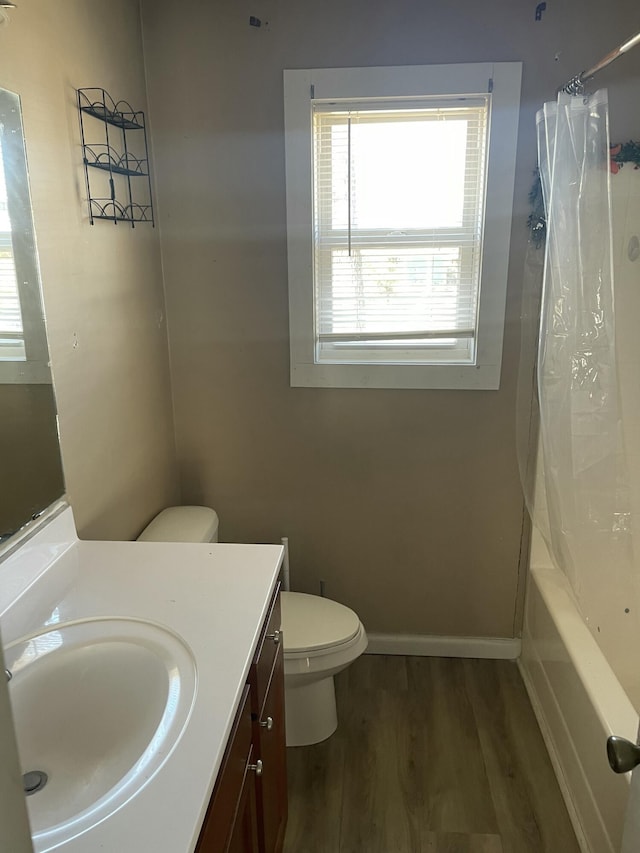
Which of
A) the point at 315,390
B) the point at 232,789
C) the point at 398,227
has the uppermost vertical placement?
the point at 398,227

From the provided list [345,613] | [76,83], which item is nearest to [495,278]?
[345,613]

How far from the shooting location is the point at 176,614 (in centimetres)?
129

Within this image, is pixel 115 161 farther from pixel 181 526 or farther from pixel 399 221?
pixel 181 526

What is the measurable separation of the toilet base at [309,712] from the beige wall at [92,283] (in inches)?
30.6

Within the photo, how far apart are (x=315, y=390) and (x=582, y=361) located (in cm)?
94

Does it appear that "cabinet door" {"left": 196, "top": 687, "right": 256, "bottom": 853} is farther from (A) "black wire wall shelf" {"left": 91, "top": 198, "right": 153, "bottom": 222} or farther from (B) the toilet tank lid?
(A) "black wire wall shelf" {"left": 91, "top": 198, "right": 153, "bottom": 222}

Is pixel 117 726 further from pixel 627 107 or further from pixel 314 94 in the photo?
pixel 627 107

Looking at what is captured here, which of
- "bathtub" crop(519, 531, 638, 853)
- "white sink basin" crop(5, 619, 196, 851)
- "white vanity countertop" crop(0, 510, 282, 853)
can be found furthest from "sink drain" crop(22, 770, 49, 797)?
"bathtub" crop(519, 531, 638, 853)

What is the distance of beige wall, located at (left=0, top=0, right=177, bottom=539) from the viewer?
56.7 inches

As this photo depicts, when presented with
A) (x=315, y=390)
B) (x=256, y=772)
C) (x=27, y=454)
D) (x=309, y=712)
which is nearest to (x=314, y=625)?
(x=309, y=712)

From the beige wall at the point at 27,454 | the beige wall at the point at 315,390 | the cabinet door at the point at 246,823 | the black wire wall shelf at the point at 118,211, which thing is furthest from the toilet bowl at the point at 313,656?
the black wire wall shelf at the point at 118,211

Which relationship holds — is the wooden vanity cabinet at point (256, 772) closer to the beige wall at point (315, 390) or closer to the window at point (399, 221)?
the beige wall at point (315, 390)

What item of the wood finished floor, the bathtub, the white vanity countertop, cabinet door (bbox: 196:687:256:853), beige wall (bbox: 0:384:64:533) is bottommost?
the wood finished floor

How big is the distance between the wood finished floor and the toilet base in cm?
4
